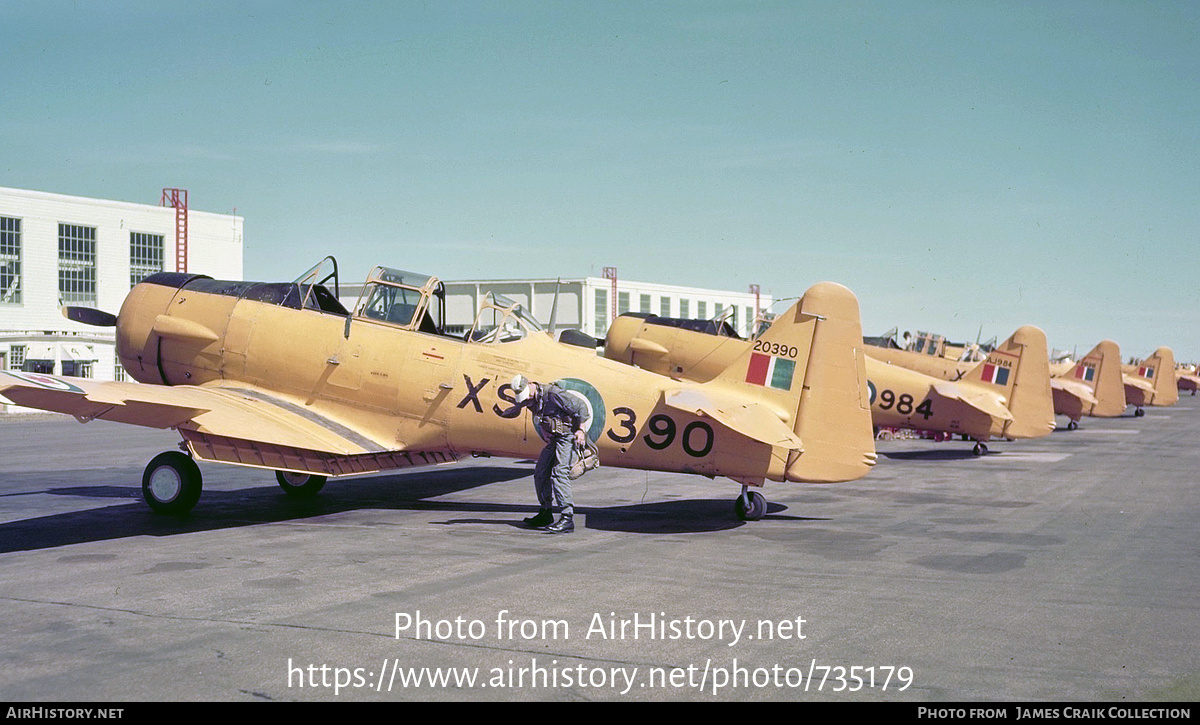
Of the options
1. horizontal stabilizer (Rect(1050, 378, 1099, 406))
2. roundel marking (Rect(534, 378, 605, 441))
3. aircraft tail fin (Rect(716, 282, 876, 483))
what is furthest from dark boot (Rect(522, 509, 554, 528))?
horizontal stabilizer (Rect(1050, 378, 1099, 406))

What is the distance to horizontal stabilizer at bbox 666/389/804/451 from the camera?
975cm

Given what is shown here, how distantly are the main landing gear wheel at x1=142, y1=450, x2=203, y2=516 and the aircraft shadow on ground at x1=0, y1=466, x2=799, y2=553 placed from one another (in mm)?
129

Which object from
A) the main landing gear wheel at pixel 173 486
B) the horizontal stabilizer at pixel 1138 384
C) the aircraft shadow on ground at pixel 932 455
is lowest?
Answer: the aircraft shadow on ground at pixel 932 455

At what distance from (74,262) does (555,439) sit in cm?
4283

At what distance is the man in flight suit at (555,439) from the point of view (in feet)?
33.3

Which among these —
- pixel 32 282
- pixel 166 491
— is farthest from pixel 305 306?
pixel 32 282

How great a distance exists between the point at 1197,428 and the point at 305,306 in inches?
1230

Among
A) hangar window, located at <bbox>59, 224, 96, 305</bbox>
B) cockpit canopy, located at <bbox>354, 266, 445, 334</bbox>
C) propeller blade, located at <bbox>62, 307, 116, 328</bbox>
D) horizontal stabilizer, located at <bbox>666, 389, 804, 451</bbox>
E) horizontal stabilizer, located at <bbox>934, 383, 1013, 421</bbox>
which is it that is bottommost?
horizontal stabilizer, located at <bbox>934, 383, 1013, 421</bbox>

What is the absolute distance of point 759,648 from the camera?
5668mm

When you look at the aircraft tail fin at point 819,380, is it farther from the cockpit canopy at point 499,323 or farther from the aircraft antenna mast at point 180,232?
the aircraft antenna mast at point 180,232

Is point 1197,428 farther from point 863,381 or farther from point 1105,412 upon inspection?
point 863,381

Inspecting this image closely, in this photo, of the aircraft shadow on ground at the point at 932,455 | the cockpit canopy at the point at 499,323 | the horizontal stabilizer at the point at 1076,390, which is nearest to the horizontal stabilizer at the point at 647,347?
the aircraft shadow on ground at the point at 932,455

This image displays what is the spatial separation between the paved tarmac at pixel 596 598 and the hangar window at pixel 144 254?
125 ft

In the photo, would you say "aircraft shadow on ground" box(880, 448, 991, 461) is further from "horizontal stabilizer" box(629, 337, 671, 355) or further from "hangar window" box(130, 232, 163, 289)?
"hangar window" box(130, 232, 163, 289)
